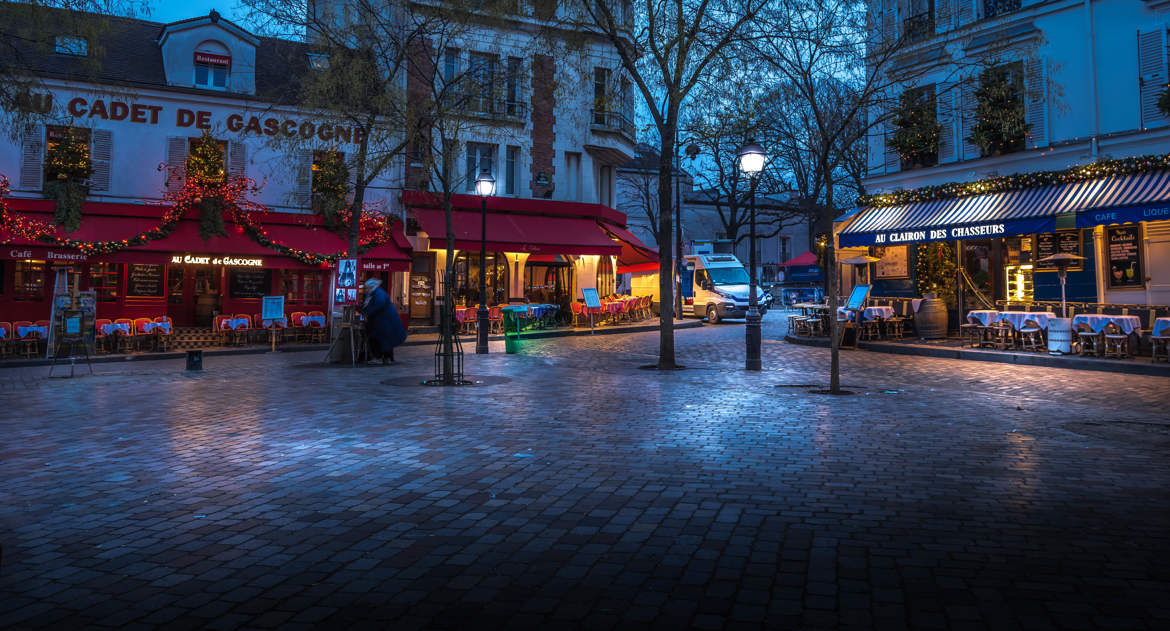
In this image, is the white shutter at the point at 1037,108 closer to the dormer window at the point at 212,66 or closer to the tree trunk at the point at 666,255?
the tree trunk at the point at 666,255

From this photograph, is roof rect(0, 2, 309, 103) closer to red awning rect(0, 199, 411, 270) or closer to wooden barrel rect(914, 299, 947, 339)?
red awning rect(0, 199, 411, 270)

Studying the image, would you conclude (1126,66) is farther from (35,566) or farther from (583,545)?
(35,566)

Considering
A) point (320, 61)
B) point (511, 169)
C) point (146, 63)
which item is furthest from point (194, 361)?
point (511, 169)

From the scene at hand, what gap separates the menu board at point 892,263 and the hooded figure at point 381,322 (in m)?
13.7

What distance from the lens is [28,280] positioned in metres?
20.1

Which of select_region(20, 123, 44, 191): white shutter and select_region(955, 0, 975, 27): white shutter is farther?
select_region(20, 123, 44, 191): white shutter

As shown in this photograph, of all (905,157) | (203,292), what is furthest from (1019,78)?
(203,292)

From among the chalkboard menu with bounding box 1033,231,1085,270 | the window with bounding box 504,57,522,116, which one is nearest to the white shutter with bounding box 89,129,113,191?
the window with bounding box 504,57,522,116

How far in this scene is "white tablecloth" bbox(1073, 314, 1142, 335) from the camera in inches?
534

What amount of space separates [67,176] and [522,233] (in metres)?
13.2

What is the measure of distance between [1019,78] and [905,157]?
3.66m

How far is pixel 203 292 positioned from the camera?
22.8 m

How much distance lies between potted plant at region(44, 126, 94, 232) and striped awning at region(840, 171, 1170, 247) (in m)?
20.5

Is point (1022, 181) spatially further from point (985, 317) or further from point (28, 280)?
point (28, 280)
